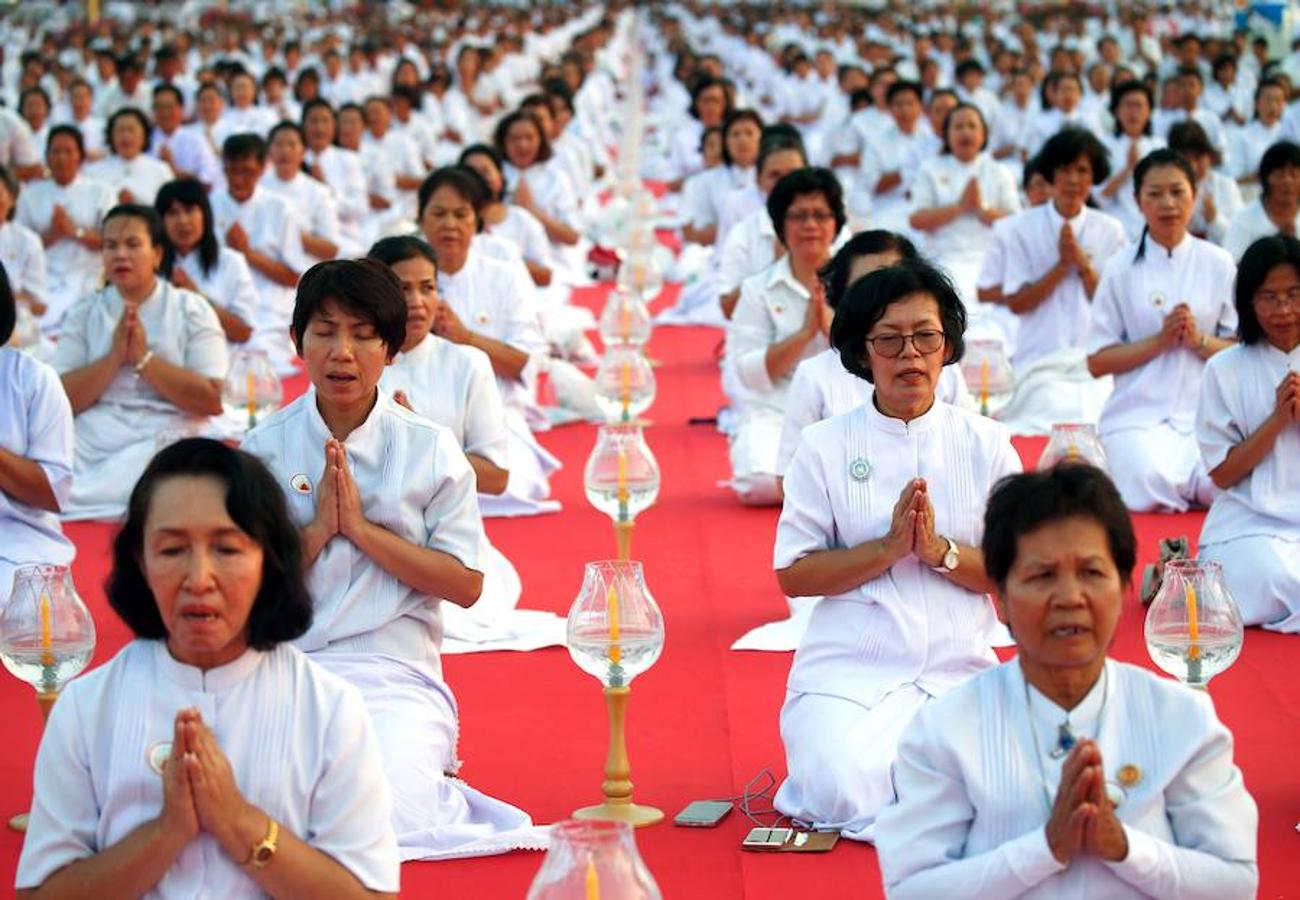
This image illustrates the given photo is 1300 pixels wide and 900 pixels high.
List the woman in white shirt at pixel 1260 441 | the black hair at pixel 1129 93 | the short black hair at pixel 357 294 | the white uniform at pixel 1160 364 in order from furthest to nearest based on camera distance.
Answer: the black hair at pixel 1129 93 → the white uniform at pixel 1160 364 → the woman in white shirt at pixel 1260 441 → the short black hair at pixel 357 294

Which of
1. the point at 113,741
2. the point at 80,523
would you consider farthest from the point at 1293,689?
the point at 80,523

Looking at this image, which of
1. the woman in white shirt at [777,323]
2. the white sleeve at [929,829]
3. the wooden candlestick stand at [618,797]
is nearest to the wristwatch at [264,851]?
the white sleeve at [929,829]

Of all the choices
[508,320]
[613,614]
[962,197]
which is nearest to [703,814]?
[613,614]

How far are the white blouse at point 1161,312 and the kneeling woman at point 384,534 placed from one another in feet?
12.2

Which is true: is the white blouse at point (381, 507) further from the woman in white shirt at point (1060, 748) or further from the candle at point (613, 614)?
the woman in white shirt at point (1060, 748)

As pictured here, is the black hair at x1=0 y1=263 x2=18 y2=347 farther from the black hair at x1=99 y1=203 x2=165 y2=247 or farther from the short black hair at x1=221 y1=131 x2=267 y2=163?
the short black hair at x1=221 y1=131 x2=267 y2=163

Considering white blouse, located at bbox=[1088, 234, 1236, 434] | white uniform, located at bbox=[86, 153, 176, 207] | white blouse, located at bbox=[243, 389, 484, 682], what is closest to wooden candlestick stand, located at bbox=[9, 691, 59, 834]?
white blouse, located at bbox=[243, 389, 484, 682]

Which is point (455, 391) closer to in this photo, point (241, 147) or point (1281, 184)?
point (1281, 184)

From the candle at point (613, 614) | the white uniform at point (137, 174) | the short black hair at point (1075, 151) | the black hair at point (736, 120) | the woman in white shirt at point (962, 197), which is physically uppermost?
the white uniform at point (137, 174)

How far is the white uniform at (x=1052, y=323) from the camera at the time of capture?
895 centimetres

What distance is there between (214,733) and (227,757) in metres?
0.04

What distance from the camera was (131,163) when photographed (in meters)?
12.8

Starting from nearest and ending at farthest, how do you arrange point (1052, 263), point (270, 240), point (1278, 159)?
point (1278, 159), point (1052, 263), point (270, 240)

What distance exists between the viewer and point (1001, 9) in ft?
127
